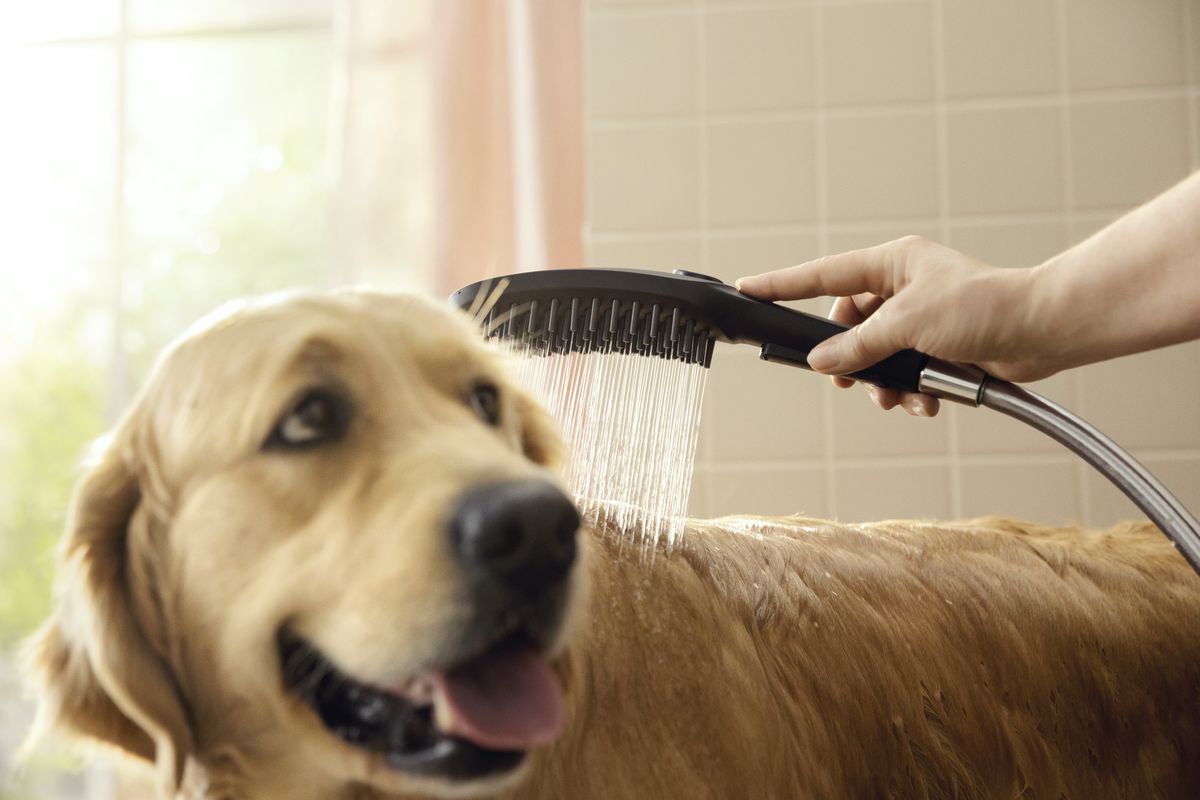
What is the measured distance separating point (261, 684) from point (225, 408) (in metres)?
0.18

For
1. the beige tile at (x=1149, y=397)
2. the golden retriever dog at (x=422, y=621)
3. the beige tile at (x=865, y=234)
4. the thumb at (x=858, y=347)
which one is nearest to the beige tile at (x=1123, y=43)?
the beige tile at (x=865, y=234)

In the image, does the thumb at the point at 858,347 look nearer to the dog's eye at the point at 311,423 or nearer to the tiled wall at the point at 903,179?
the dog's eye at the point at 311,423

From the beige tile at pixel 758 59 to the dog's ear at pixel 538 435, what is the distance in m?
1.19

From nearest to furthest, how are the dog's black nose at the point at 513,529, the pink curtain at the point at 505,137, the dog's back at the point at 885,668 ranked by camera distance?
1. the dog's black nose at the point at 513,529
2. the dog's back at the point at 885,668
3. the pink curtain at the point at 505,137

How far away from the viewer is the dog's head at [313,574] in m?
0.63

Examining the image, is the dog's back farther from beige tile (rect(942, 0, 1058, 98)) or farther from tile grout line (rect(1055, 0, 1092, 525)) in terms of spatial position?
beige tile (rect(942, 0, 1058, 98))

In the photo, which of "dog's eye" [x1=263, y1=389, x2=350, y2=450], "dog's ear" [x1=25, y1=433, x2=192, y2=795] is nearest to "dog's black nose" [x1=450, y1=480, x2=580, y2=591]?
"dog's eye" [x1=263, y1=389, x2=350, y2=450]

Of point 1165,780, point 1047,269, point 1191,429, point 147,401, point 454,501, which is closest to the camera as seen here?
point 454,501

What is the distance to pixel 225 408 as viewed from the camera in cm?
71

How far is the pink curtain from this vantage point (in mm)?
2051

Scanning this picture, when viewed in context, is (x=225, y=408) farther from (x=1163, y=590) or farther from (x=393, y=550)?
(x=1163, y=590)

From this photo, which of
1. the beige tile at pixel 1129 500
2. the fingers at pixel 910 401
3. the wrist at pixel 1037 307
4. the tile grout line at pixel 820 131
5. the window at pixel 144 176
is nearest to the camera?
the wrist at pixel 1037 307

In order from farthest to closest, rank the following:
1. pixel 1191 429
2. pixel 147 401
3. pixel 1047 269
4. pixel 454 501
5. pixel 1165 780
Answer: pixel 1191 429 < pixel 1165 780 < pixel 1047 269 < pixel 147 401 < pixel 454 501

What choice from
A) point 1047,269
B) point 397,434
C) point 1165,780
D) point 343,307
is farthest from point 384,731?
point 1165,780
